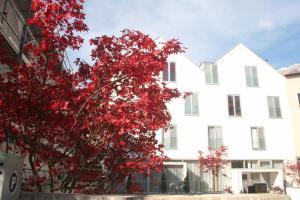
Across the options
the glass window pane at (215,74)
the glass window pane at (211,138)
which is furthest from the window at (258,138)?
the glass window pane at (215,74)

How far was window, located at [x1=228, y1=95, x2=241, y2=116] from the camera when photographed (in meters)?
29.3

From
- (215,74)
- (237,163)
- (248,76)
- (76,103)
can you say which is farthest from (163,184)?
(76,103)

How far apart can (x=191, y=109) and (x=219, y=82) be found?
12.9ft

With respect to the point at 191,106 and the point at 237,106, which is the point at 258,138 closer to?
the point at 237,106

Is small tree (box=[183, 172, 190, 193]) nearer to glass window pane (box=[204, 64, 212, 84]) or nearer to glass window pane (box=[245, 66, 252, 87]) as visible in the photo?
glass window pane (box=[204, 64, 212, 84])

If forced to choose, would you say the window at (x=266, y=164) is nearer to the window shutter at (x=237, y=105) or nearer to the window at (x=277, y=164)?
the window at (x=277, y=164)

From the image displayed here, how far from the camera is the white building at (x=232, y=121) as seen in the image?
2725 cm

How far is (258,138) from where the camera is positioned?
29.2m

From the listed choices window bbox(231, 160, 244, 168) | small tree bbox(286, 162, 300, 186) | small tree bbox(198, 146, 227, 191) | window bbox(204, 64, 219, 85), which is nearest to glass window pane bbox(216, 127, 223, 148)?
small tree bbox(198, 146, 227, 191)

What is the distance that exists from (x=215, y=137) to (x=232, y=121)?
2241 mm

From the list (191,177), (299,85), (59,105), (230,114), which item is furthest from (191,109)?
(59,105)

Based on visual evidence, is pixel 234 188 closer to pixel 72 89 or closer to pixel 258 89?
pixel 258 89

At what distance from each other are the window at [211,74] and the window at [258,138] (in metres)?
5.66

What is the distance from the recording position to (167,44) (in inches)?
312
